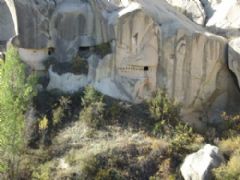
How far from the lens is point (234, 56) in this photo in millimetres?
25297

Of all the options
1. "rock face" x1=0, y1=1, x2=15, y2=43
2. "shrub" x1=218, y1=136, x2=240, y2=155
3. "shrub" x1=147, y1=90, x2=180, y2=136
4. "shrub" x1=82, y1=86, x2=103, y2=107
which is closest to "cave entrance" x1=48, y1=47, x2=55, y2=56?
"rock face" x1=0, y1=1, x2=15, y2=43

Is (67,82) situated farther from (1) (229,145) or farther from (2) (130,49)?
(1) (229,145)

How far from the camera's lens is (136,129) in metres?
23.8

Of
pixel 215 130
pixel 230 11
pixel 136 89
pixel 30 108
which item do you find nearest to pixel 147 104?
pixel 136 89

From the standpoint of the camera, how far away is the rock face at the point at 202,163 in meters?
20.8

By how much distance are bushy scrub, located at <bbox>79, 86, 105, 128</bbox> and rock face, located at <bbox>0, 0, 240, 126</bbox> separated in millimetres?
759

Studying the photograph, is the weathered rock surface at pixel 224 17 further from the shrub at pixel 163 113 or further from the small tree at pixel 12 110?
the small tree at pixel 12 110

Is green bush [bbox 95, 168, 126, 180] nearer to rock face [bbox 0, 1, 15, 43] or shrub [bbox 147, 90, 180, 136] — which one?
shrub [bbox 147, 90, 180, 136]

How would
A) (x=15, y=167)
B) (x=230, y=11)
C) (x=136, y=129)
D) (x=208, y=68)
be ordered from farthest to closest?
(x=230, y=11) < (x=208, y=68) < (x=136, y=129) < (x=15, y=167)

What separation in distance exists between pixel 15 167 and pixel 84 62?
5583mm

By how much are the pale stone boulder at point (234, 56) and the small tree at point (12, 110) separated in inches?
325

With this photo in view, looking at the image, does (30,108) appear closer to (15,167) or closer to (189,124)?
(15,167)

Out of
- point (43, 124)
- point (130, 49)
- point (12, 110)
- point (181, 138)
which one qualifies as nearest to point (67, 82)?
point (43, 124)

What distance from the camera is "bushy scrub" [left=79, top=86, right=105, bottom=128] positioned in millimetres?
23609
